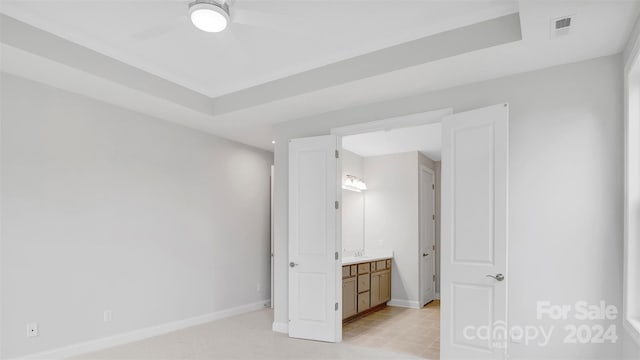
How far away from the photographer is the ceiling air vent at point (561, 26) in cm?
260

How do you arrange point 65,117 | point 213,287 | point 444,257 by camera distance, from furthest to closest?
point 213,287, point 65,117, point 444,257

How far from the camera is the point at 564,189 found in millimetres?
3221

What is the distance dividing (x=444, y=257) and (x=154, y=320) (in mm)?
3314

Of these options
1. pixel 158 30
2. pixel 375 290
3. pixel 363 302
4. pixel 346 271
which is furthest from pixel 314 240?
pixel 158 30

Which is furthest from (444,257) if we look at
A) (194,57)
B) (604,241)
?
(194,57)

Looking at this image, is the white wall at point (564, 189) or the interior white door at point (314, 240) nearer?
the white wall at point (564, 189)

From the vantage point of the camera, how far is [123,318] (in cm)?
436

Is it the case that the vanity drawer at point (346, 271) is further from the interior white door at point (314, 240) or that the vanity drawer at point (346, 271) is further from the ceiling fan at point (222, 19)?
the ceiling fan at point (222, 19)

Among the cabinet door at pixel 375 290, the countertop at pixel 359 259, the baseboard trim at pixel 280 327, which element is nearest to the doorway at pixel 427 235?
the countertop at pixel 359 259

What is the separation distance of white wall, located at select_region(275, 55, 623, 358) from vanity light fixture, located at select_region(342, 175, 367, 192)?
Result: 3.18m

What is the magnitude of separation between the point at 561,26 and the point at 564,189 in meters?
1.25

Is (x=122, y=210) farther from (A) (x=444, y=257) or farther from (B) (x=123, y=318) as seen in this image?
(A) (x=444, y=257)

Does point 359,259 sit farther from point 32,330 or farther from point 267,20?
point 32,330

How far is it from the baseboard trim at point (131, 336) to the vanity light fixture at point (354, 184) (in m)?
2.36
